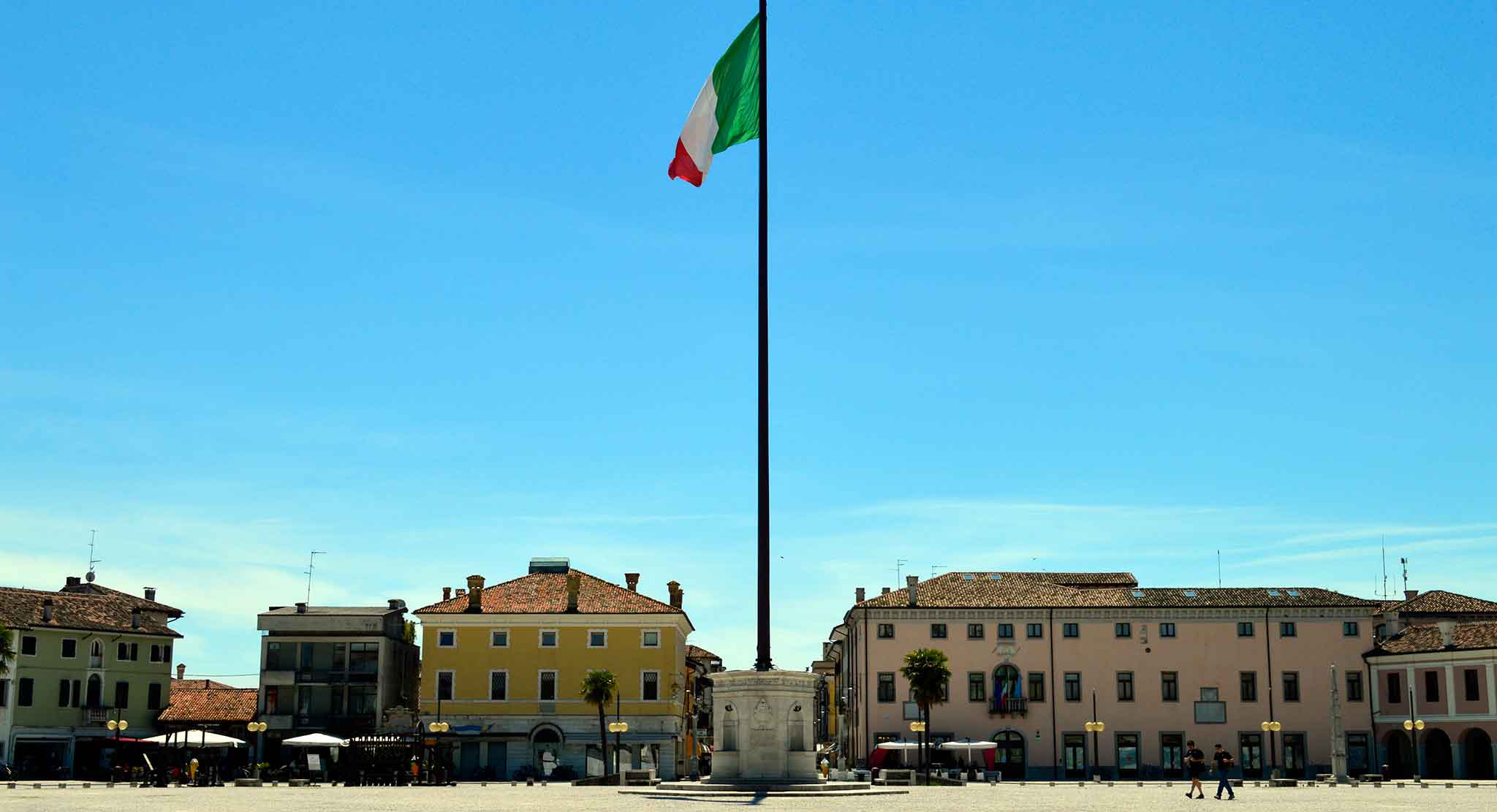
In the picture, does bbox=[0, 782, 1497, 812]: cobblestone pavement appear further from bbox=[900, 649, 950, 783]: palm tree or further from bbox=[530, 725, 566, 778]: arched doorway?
bbox=[900, 649, 950, 783]: palm tree

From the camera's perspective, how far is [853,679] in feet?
285

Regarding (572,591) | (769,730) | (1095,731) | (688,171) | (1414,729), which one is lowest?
(1095,731)

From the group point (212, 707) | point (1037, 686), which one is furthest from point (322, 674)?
point (1037, 686)

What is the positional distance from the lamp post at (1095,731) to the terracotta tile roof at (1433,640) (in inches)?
559

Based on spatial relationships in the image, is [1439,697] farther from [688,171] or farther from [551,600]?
[688,171]

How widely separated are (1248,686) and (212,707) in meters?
52.5

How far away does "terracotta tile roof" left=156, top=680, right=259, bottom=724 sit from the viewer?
82062 mm

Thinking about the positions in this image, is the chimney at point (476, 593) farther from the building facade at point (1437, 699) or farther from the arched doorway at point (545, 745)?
the building facade at point (1437, 699)

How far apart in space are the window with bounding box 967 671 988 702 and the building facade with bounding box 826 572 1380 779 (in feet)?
0.17

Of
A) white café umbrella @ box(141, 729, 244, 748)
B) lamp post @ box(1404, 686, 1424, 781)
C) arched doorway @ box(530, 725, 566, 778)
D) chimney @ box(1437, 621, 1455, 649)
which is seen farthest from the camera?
chimney @ box(1437, 621, 1455, 649)

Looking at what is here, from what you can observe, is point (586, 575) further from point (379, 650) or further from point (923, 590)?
point (923, 590)

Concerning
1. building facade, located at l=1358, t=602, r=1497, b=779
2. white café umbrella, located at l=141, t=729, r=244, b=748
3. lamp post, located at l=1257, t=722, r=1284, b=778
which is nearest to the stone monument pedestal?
white café umbrella, located at l=141, t=729, r=244, b=748

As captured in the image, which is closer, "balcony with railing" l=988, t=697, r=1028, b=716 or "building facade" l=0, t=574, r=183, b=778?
"building facade" l=0, t=574, r=183, b=778

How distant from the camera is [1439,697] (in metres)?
78.0
